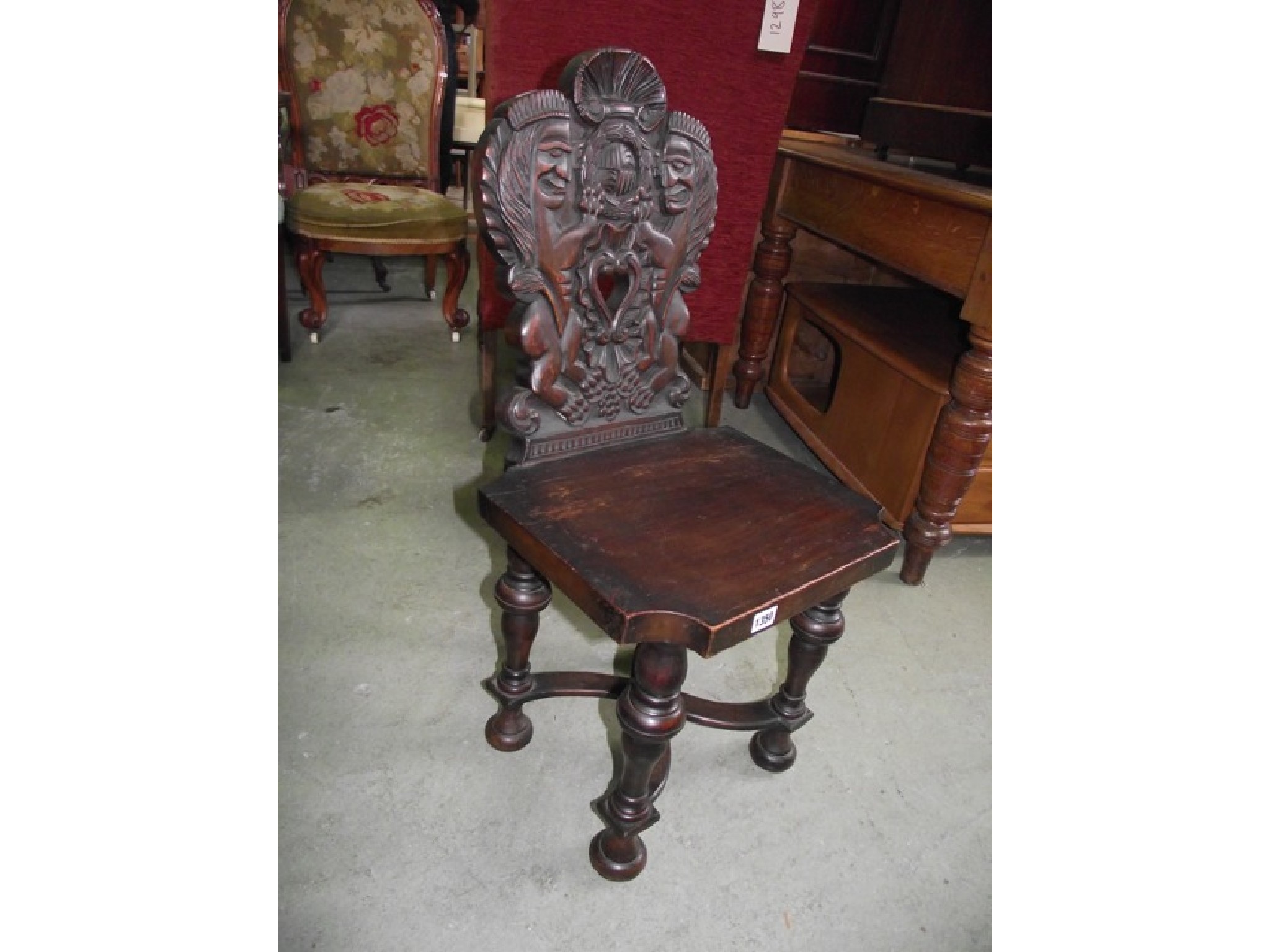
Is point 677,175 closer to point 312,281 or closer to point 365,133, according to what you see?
point 312,281

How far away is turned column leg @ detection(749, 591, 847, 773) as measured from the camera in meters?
1.25

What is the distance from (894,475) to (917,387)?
0.26m

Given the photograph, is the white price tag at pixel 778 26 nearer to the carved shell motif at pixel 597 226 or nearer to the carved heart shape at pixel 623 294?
the carved shell motif at pixel 597 226

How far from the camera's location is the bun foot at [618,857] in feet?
3.77

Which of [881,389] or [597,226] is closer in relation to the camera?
[597,226]

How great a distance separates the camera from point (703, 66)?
204 cm

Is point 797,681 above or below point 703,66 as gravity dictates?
below

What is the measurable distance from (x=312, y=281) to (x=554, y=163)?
7.85ft

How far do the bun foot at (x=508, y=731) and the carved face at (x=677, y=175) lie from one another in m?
0.94

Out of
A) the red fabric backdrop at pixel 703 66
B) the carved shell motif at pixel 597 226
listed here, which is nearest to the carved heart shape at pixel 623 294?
the carved shell motif at pixel 597 226

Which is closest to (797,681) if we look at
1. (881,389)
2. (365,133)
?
(881,389)

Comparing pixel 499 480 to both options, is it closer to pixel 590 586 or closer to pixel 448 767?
pixel 590 586

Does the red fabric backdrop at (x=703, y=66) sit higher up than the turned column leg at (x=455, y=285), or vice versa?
the red fabric backdrop at (x=703, y=66)

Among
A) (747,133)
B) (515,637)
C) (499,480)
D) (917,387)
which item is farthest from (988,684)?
(747,133)
